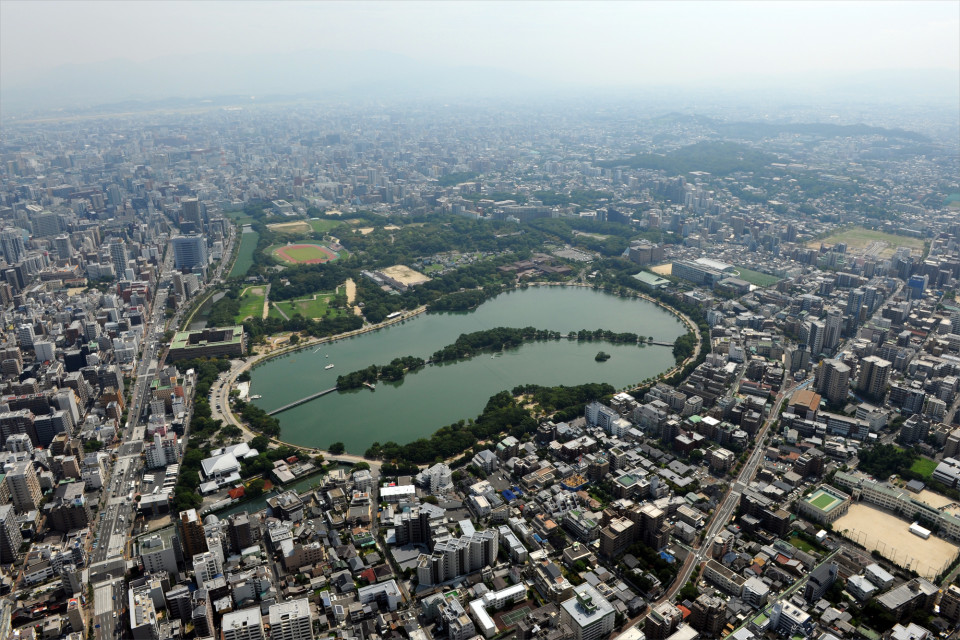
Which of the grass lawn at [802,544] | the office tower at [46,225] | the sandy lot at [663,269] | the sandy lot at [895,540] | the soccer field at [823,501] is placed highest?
the office tower at [46,225]

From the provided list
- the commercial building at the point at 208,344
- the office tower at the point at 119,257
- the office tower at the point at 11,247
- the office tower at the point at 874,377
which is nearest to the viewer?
the office tower at the point at 874,377

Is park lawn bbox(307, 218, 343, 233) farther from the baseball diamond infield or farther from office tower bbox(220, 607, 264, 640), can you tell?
office tower bbox(220, 607, 264, 640)

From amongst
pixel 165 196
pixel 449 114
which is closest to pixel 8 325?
pixel 165 196

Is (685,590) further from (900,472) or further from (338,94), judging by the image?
(338,94)

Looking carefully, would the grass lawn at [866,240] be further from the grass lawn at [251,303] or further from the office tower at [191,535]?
the office tower at [191,535]

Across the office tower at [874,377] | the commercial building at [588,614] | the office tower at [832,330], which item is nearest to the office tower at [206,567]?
the commercial building at [588,614]

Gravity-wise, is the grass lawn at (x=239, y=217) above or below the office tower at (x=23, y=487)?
→ above
